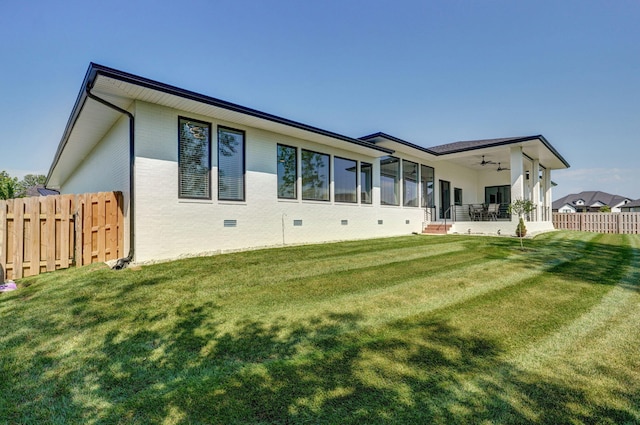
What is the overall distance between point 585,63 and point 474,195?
989 cm

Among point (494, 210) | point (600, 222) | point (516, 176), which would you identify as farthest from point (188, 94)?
point (600, 222)

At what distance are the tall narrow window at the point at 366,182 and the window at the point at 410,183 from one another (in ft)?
8.56

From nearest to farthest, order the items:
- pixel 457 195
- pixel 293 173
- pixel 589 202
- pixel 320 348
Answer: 1. pixel 320 348
2. pixel 293 173
3. pixel 457 195
4. pixel 589 202

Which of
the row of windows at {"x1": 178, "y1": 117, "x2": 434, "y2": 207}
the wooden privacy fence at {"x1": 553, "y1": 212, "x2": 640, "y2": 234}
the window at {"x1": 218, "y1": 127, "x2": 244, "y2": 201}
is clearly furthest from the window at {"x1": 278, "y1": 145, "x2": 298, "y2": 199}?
the wooden privacy fence at {"x1": 553, "y1": 212, "x2": 640, "y2": 234}

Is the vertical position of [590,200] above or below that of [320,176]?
above

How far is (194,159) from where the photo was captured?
721 cm

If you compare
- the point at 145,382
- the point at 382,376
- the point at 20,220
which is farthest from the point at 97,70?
the point at 382,376

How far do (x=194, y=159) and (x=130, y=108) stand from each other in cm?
172

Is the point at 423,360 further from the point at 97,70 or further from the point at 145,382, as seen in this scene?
the point at 97,70

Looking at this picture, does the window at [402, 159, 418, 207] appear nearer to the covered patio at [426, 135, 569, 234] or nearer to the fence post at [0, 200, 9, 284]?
the covered patio at [426, 135, 569, 234]

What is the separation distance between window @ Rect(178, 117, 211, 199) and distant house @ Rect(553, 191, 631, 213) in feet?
178

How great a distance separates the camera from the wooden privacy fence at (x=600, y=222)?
16.5 m

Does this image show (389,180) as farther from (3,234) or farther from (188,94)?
(3,234)

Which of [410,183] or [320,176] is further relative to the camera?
[410,183]
